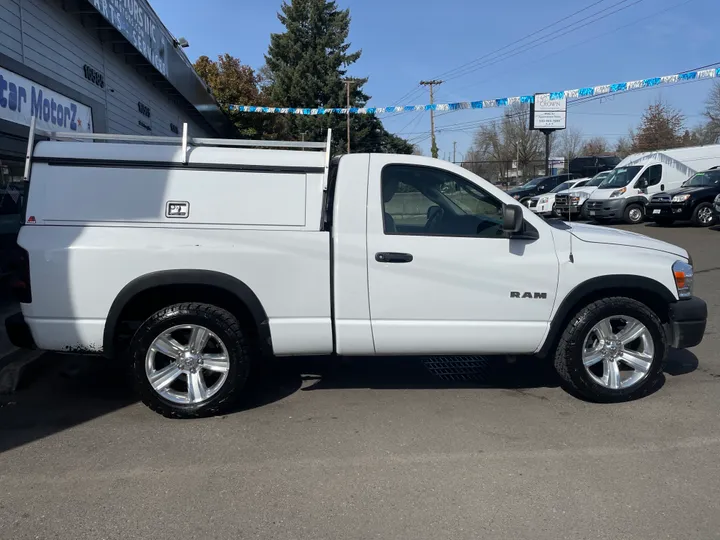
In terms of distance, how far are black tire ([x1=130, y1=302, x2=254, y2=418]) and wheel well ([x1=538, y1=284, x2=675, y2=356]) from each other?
2339mm

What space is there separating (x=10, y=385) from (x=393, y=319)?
332cm

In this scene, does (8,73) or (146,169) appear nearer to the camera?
(146,169)

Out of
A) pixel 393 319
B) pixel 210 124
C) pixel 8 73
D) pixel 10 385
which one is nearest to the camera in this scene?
pixel 393 319

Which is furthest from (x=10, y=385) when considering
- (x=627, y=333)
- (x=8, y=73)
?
(x=627, y=333)

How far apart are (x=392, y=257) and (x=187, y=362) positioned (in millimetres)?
1719

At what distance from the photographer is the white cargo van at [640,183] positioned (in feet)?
61.7

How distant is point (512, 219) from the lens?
160 inches

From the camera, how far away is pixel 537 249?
4285 millimetres

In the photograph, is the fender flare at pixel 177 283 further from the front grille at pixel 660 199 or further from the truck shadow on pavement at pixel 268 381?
the front grille at pixel 660 199

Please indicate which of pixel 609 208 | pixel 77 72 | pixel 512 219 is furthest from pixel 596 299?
pixel 609 208

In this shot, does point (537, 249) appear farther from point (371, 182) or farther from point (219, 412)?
point (219, 412)

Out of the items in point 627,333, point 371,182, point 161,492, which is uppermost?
point 371,182

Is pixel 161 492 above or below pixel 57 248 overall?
below

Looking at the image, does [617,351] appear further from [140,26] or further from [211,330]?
[140,26]
